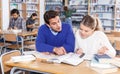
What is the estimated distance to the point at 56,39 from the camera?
2662 mm

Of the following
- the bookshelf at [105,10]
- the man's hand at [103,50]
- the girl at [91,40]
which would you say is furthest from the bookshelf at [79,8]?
the man's hand at [103,50]

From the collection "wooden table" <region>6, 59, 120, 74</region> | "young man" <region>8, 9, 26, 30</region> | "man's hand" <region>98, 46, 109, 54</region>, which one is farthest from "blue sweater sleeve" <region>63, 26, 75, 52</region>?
"young man" <region>8, 9, 26, 30</region>

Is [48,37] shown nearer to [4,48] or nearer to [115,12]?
[4,48]

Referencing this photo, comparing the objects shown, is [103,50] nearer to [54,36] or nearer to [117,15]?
[54,36]

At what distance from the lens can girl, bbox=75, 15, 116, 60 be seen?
2367 millimetres

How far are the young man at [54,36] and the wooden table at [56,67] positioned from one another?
44cm

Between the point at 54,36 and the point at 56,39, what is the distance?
4 centimetres

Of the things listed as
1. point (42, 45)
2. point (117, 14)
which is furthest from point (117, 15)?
point (42, 45)

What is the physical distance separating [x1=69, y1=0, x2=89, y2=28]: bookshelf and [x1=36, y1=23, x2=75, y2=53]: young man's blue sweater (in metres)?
5.29

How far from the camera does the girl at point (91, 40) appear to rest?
2.37 metres

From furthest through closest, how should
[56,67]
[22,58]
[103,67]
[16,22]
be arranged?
[16,22] < [22,58] < [56,67] < [103,67]

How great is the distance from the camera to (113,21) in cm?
749

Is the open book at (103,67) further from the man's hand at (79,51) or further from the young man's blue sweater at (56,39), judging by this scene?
the young man's blue sweater at (56,39)

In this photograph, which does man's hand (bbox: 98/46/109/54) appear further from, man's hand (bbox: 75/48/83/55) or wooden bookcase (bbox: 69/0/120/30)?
wooden bookcase (bbox: 69/0/120/30)
